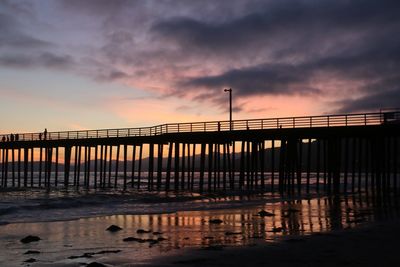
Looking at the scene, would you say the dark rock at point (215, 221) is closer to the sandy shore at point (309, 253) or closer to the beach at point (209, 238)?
the beach at point (209, 238)

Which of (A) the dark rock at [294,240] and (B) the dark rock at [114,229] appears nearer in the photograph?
(A) the dark rock at [294,240]

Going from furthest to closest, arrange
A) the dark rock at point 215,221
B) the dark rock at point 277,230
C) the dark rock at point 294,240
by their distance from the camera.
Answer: the dark rock at point 215,221 < the dark rock at point 277,230 < the dark rock at point 294,240

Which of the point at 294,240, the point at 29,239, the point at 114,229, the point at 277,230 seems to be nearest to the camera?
the point at 294,240

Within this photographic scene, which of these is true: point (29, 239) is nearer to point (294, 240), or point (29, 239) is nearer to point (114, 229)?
point (114, 229)

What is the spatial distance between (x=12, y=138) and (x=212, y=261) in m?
44.7

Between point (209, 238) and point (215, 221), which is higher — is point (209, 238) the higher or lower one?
the lower one

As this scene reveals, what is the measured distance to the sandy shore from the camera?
1062 cm

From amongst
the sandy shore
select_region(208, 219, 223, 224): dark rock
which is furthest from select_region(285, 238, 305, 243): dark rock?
select_region(208, 219, 223, 224): dark rock

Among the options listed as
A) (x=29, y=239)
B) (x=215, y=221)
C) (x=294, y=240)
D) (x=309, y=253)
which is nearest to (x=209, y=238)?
(x=294, y=240)

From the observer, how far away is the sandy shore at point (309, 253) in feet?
34.8

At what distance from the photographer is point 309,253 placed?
11484mm

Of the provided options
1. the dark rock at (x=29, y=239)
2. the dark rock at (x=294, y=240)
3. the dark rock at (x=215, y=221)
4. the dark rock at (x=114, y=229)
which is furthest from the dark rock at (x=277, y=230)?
the dark rock at (x=29, y=239)

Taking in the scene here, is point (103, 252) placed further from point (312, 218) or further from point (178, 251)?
point (312, 218)

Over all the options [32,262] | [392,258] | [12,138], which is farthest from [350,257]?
[12,138]
